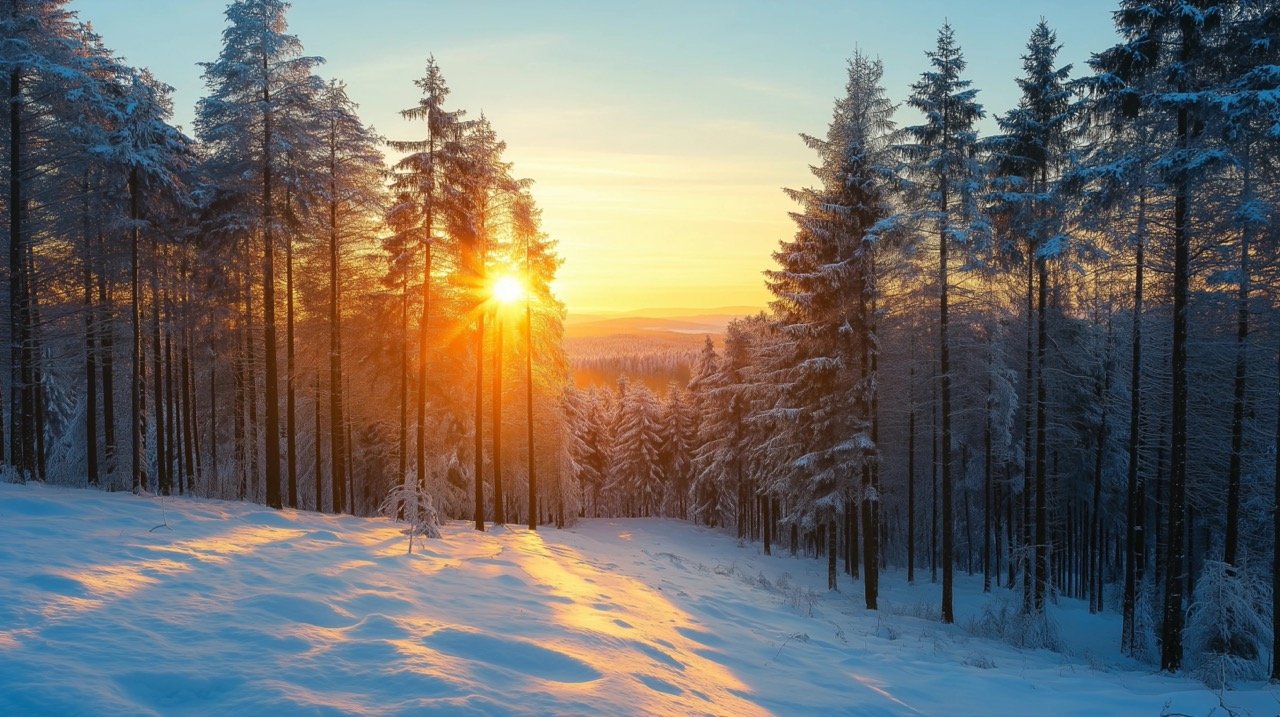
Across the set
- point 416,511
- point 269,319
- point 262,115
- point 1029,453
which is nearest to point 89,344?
point 269,319

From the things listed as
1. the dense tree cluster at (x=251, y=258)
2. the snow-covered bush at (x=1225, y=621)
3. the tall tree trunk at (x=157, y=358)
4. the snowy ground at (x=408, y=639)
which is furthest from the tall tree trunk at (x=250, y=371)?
the snow-covered bush at (x=1225, y=621)

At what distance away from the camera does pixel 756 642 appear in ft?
34.3

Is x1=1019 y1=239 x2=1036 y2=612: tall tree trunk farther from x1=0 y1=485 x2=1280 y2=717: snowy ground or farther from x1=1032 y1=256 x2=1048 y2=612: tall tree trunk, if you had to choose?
x1=0 y1=485 x2=1280 y2=717: snowy ground

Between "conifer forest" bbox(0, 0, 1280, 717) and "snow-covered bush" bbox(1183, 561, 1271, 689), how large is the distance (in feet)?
0.29

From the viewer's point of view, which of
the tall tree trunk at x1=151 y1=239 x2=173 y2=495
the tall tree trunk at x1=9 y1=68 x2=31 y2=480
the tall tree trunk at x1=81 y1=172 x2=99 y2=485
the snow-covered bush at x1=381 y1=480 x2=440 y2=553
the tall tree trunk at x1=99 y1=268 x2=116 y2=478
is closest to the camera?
the snow-covered bush at x1=381 y1=480 x2=440 y2=553

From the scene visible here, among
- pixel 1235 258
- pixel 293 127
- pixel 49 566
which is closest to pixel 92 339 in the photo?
pixel 293 127

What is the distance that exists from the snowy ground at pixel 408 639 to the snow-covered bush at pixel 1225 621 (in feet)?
4.88

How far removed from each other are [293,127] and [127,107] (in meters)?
4.59

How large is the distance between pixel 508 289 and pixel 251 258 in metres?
8.72

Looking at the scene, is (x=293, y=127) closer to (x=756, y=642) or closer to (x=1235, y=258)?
(x=756, y=642)

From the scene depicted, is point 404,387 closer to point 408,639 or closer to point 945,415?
point 945,415

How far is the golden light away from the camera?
24797 mm

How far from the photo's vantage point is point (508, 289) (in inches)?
1001

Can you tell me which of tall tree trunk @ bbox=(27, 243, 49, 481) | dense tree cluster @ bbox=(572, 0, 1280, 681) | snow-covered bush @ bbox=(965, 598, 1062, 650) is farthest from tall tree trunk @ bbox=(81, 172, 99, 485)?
snow-covered bush @ bbox=(965, 598, 1062, 650)
